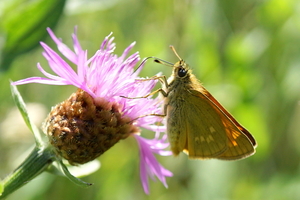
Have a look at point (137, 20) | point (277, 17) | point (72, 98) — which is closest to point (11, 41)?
point (72, 98)

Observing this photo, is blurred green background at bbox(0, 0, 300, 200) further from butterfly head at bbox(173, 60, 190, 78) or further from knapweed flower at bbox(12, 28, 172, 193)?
knapweed flower at bbox(12, 28, 172, 193)

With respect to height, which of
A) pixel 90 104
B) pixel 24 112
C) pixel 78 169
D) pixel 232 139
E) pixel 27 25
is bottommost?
pixel 232 139

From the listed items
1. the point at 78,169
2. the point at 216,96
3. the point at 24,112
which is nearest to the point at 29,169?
the point at 24,112

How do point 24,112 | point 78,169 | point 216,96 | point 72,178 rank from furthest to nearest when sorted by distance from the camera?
point 216,96
point 78,169
point 24,112
point 72,178

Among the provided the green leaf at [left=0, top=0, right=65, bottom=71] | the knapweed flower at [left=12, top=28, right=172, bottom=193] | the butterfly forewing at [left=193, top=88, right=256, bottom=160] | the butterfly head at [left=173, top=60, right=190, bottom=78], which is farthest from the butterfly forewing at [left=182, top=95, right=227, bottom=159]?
the green leaf at [left=0, top=0, right=65, bottom=71]

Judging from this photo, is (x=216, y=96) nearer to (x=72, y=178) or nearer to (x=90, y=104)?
(x=90, y=104)

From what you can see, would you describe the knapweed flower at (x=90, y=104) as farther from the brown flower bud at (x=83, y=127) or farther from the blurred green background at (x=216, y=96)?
the blurred green background at (x=216, y=96)
